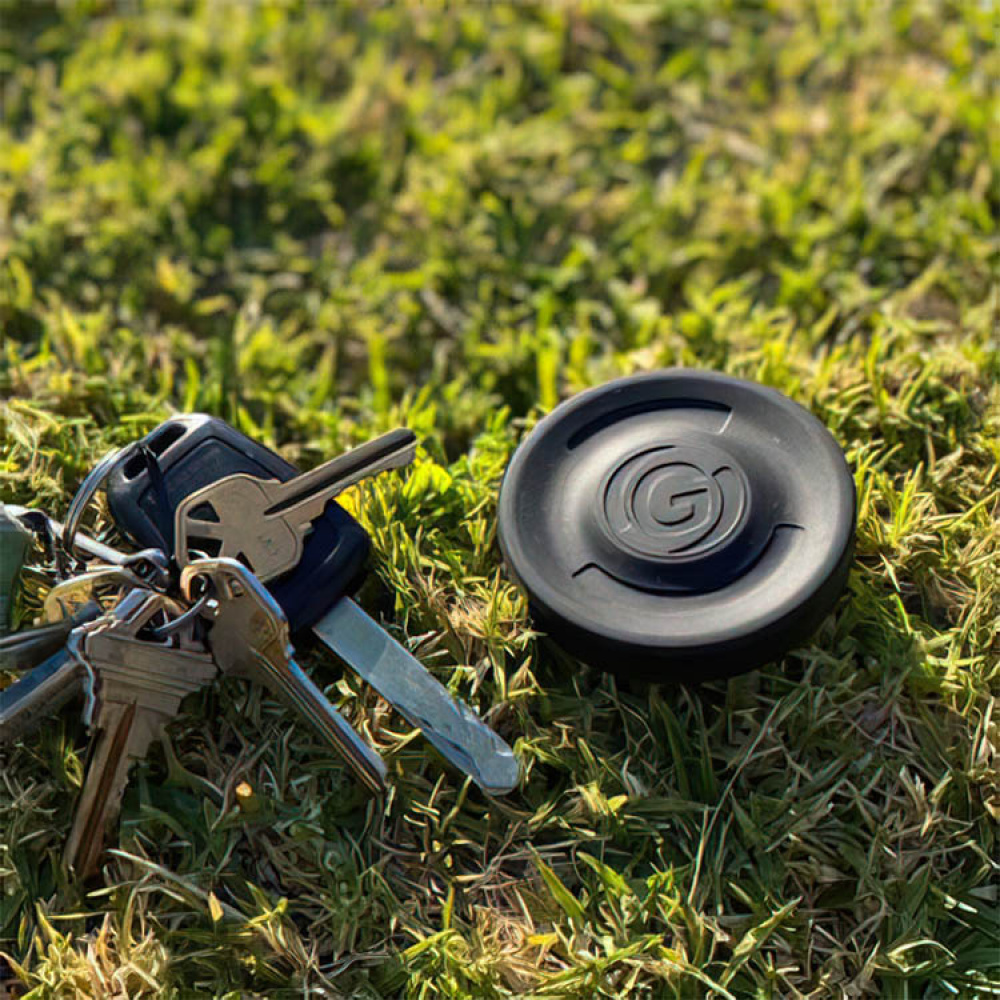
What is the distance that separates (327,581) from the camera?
221cm

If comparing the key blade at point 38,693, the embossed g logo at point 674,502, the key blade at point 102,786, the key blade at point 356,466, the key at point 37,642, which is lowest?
the key blade at point 102,786

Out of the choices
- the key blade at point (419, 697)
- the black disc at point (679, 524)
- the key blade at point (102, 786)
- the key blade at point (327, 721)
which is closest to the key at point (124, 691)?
the key blade at point (102, 786)

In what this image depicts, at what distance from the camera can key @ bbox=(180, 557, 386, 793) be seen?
2012 mm

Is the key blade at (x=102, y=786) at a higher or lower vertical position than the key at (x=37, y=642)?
lower

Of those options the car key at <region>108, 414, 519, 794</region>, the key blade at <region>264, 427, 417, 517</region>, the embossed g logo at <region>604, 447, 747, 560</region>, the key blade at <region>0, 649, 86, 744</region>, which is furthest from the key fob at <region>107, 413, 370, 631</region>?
the embossed g logo at <region>604, 447, 747, 560</region>

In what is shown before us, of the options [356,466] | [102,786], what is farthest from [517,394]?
[102,786]

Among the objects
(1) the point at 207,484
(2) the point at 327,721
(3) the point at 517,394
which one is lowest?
(3) the point at 517,394

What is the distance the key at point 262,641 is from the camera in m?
2.01

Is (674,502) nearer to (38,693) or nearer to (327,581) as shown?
(327,581)

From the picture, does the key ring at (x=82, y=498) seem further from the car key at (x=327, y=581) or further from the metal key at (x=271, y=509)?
the metal key at (x=271, y=509)

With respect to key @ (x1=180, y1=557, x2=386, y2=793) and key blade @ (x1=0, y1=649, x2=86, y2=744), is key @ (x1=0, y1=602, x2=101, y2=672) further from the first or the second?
key @ (x1=180, y1=557, x2=386, y2=793)

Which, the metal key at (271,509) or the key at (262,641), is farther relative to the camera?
the metal key at (271,509)

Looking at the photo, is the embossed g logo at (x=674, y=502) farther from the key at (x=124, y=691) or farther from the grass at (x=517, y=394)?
the key at (x=124, y=691)

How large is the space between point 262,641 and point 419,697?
310 millimetres
